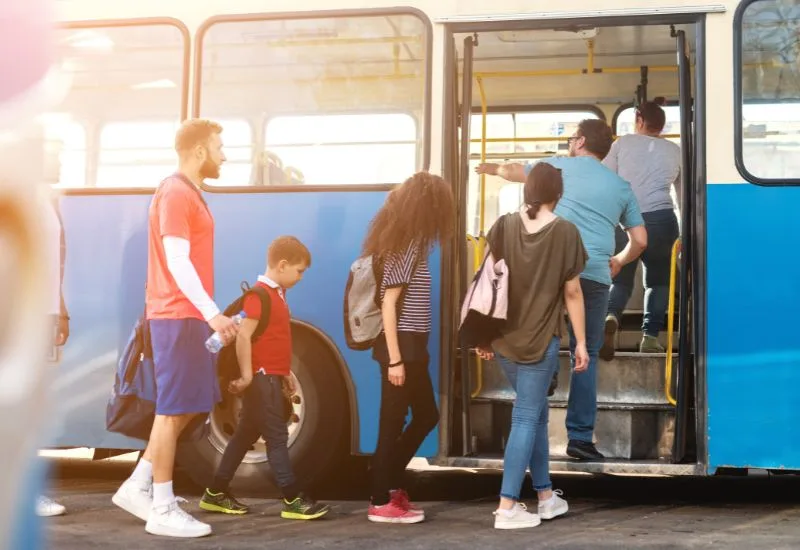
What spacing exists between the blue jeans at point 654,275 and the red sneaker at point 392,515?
2.02 metres

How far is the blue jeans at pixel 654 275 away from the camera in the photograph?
22.0ft

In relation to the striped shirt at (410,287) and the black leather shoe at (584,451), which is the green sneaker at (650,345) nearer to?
the black leather shoe at (584,451)

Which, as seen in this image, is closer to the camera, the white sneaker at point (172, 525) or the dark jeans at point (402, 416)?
the white sneaker at point (172, 525)

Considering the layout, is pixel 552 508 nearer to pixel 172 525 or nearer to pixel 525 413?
pixel 525 413

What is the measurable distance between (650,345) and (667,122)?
181cm

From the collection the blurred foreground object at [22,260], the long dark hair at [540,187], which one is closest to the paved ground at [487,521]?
the long dark hair at [540,187]

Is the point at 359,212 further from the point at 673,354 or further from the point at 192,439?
the point at 673,354

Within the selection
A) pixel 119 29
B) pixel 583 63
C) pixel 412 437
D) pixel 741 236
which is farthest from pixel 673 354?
pixel 119 29

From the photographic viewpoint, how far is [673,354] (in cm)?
630

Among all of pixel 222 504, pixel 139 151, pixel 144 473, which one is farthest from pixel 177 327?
pixel 139 151

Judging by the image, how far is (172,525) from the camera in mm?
5012

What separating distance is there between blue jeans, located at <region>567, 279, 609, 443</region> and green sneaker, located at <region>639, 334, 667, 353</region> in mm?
641

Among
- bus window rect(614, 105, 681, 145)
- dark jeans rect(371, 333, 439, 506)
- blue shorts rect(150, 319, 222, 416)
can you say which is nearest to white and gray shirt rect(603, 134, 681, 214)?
bus window rect(614, 105, 681, 145)

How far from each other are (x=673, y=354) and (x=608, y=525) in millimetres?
1287
